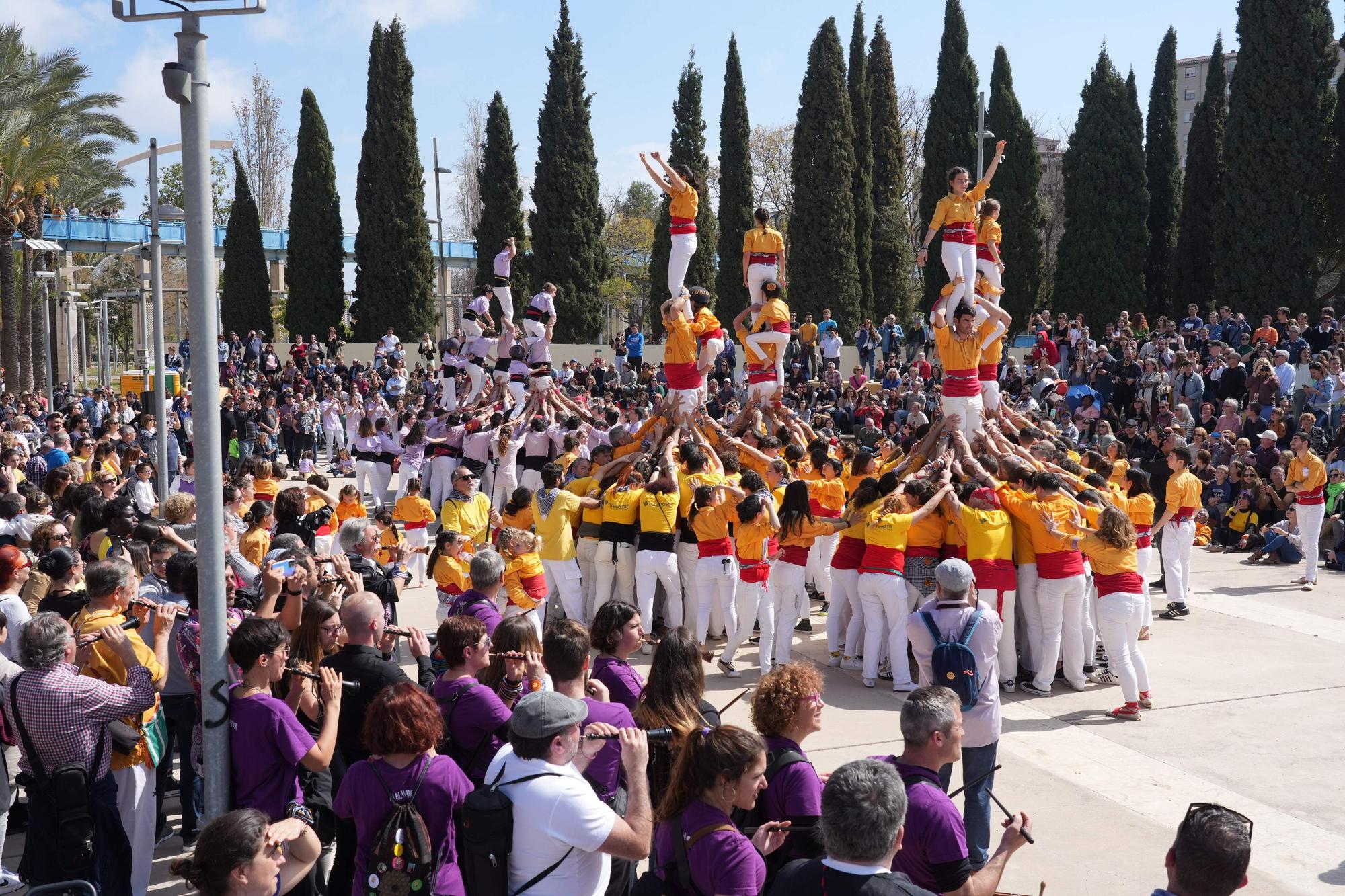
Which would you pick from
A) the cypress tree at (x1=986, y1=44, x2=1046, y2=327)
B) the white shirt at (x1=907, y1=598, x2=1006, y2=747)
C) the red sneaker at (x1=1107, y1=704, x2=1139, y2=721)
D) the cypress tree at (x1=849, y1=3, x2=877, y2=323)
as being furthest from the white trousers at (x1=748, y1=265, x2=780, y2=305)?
the cypress tree at (x1=986, y1=44, x2=1046, y2=327)

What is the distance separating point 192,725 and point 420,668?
1.87m

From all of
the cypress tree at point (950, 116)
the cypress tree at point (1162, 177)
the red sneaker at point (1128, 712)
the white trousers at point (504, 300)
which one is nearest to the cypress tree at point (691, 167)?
the cypress tree at point (950, 116)

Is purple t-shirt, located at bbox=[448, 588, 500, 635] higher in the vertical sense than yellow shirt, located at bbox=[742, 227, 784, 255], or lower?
lower

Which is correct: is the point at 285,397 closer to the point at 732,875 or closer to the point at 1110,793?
the point at 1110,793

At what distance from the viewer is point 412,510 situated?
1259 centimetres

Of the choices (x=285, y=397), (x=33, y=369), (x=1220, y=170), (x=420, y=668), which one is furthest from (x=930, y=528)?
(x=33, y=369)

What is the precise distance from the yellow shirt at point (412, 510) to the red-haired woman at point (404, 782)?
822 cm

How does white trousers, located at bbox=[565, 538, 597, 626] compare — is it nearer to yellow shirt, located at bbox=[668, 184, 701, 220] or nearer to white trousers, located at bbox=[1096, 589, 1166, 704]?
yellow shirt, located at bbox=[668, 184, 701, 220]

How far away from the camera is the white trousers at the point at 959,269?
40.9 feet

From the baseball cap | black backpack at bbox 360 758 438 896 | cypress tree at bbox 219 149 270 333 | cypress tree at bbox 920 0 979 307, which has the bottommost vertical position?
black backpack at bbox 360 758 438 896

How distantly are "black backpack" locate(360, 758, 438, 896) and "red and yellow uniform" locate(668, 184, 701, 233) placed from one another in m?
9.99

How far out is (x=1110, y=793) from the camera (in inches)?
309

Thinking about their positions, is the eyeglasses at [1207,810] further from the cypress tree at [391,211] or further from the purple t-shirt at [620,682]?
the cypress tree at [391,211]

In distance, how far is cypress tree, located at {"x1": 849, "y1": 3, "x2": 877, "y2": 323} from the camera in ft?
122
